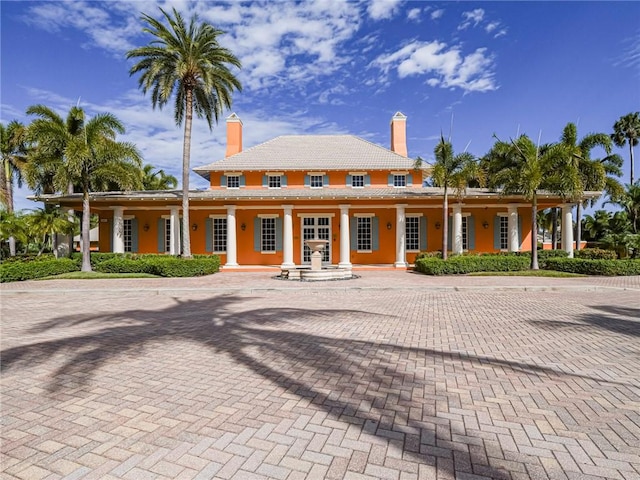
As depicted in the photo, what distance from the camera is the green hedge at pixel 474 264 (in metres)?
17.3

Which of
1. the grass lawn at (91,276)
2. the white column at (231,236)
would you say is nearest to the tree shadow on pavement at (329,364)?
the grass lawn at (91,276)

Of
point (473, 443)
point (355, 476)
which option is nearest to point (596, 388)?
point (473, 443)

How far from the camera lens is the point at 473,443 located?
3012 millimetres

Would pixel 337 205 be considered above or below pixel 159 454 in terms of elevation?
above

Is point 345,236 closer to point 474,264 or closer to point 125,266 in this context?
point 474,264

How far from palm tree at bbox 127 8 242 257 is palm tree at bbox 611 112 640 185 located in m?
39.2

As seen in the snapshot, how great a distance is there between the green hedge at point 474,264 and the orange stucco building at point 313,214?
8.87 ft

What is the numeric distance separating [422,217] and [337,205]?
5.45 metres

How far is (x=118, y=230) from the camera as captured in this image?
20797 mm

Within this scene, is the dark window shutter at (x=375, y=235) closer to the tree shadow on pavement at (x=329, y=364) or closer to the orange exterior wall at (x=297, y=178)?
the orange exterior wall at (x=297, y=178)

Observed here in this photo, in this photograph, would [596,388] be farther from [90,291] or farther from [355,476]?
[90,291]

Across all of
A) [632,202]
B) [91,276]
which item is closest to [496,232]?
[632,202]

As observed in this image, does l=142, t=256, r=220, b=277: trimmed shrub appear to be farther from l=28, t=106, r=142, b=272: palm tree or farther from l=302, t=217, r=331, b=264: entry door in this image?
l=302, t=217, r=331, b=264: entry door

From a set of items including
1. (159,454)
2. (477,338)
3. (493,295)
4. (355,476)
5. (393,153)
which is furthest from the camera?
(393,153)
